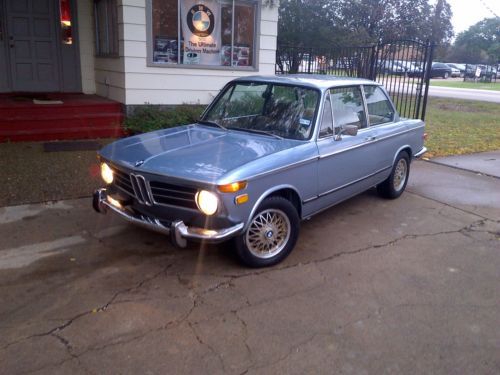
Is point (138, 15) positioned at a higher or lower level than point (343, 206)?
higher

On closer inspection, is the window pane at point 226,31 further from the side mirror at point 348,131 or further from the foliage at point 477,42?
the foliage at point 477,42

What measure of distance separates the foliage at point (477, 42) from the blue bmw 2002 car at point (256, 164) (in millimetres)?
63767

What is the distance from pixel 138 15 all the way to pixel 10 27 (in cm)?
294

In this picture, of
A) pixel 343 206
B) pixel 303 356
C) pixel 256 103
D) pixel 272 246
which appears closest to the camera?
pixel 303 356

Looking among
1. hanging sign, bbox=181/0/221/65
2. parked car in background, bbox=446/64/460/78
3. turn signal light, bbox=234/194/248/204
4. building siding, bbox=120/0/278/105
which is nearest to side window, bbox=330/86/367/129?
turn signal light, bbox=234/194/248/204

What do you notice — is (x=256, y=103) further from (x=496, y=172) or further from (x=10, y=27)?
(x=10, y=27)

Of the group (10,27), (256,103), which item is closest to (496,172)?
(256,103)

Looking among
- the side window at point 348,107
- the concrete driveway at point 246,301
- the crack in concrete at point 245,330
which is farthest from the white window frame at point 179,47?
the crack in concrete at point 245,330

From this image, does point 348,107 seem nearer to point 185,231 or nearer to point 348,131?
point 348,131

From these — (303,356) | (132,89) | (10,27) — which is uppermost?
(10,27)

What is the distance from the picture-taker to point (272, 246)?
426cm

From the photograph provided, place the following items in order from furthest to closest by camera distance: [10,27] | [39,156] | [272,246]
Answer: [10,27] → [39,156] → [272,246]

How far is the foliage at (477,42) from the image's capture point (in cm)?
6166

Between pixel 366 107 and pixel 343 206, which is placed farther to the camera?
pixel 343 206
